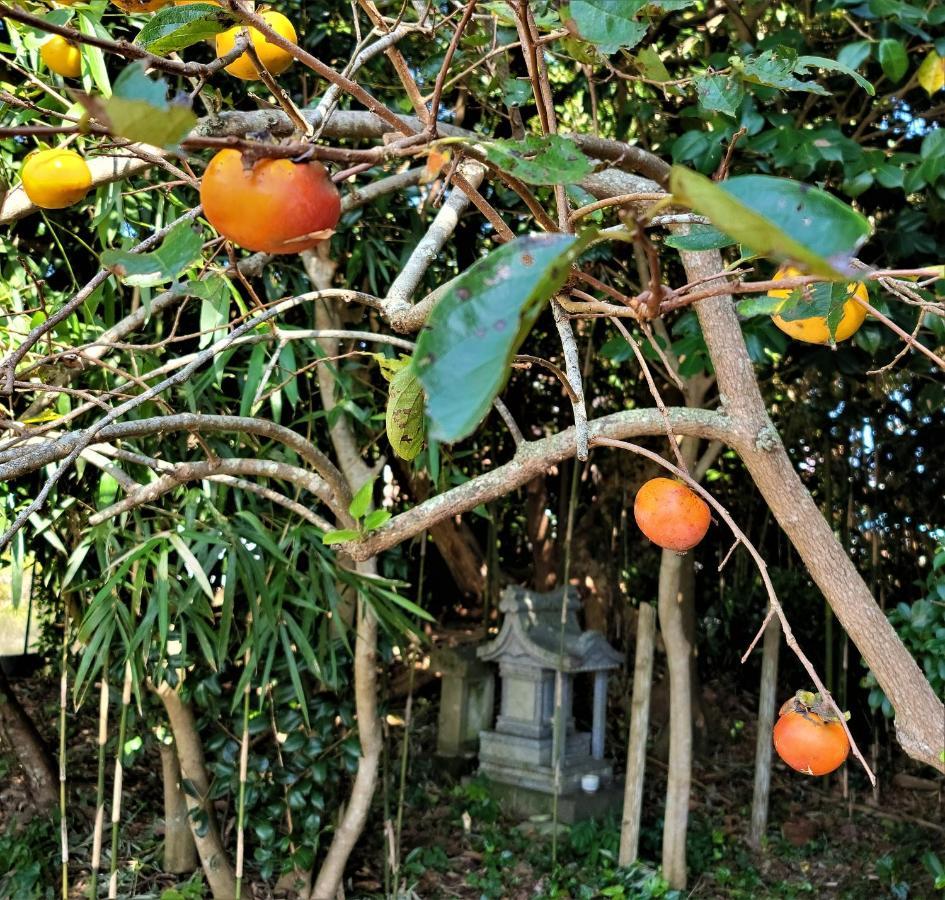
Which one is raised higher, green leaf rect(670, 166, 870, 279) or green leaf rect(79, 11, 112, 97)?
green leaf rect(79, 11, 112, 97)

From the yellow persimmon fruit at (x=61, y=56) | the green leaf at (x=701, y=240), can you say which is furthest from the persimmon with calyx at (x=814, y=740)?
the yellow persimmon fruit at (x=61, y=56)

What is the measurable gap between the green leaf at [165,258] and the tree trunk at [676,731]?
2.19 meters

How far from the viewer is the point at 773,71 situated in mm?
894

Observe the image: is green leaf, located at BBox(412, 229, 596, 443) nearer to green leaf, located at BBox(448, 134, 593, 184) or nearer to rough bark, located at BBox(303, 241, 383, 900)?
green leaf, located at BBox(448, 134, 593, 184)

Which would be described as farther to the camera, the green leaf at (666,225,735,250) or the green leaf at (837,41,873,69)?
the green leaf at (837,41,873,69)

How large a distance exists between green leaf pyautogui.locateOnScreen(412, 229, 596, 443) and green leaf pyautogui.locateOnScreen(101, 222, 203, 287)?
0.56 ft

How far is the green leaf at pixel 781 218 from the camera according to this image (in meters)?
0.35

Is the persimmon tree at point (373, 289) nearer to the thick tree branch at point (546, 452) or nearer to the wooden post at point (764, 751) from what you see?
the thick tree branch at point (546, 452)

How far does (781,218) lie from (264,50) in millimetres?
520

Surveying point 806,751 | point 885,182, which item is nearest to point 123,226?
point 885,182

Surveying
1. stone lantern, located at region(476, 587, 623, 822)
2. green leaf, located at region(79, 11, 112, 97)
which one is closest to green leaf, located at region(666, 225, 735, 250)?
green leaf, located at region(79, 11, 112, 97)

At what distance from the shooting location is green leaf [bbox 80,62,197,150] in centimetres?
39

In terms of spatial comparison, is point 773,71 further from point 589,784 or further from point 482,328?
point 589,784

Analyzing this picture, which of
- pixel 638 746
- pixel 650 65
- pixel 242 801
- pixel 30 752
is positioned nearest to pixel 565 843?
pixel 638 746
